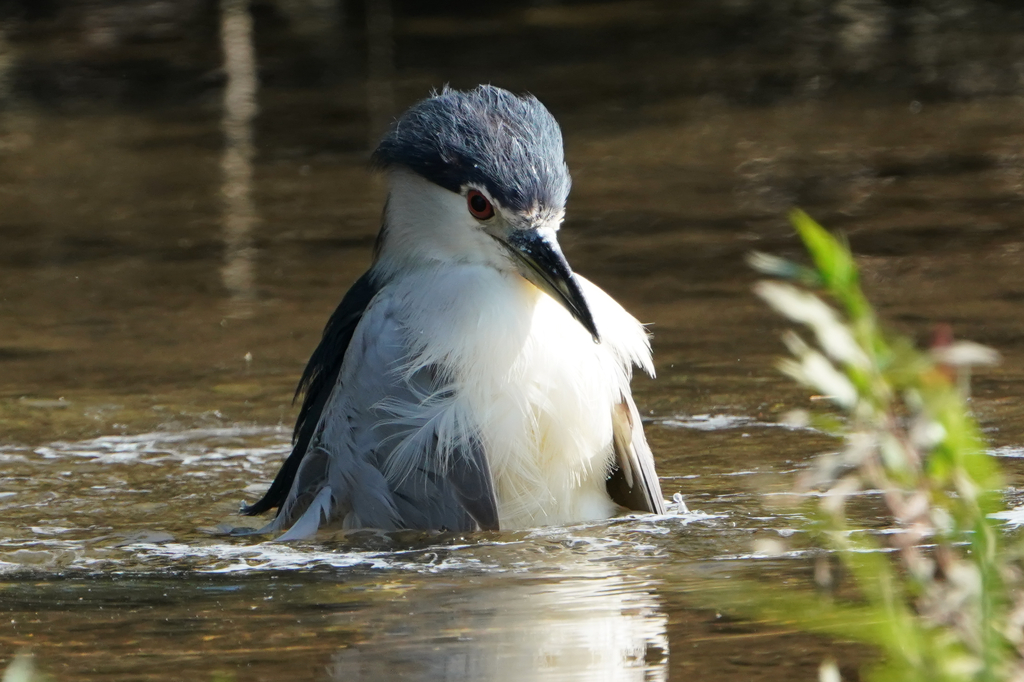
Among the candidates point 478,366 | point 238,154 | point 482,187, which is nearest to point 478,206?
point 482,187

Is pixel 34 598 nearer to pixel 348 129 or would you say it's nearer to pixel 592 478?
pixel 592 478

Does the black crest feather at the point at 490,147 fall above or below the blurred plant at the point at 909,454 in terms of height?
below

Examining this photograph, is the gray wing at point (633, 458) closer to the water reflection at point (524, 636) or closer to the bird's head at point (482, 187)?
the bird's head at point (482, 187)

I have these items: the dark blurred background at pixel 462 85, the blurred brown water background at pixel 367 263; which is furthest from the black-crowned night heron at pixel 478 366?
the dark blurred background at pixel 462 85

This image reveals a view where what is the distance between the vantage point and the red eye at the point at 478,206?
406 cm

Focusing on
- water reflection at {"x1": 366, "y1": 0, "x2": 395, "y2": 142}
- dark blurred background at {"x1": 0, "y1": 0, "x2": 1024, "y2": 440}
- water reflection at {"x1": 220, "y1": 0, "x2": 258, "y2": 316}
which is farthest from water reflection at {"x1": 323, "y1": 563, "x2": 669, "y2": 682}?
water reflection at {"x1": 366, "y1": 0, "x2": 395, "y2": 142}

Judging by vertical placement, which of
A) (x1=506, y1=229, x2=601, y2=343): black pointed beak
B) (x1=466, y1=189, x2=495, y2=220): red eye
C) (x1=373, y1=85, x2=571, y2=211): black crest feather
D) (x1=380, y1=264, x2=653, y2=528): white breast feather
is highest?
(x1=373, y1=85, x2=571, y2=211): black crest feather

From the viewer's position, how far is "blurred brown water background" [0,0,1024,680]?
3361mm

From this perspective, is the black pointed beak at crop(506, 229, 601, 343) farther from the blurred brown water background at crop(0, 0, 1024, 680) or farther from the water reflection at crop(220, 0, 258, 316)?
the water reflection at crop(220, 0, 258, 316)

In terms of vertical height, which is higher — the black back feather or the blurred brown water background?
the black back feather

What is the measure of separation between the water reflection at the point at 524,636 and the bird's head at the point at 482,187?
0.70 metres

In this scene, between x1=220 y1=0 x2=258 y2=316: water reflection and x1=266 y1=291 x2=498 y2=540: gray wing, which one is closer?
x1=266 y1=291 x2=498 y2=540: gray wing

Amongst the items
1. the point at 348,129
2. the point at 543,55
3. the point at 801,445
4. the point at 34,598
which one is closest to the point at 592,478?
the point at 801,445

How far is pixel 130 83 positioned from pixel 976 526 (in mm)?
12153
